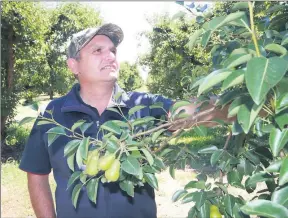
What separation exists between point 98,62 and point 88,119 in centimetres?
34

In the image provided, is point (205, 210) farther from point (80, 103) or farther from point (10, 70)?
point (10, 70)

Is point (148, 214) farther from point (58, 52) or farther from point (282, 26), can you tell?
point (58, 52)

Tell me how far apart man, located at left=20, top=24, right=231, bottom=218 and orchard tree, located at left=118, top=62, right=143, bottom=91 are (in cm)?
2778

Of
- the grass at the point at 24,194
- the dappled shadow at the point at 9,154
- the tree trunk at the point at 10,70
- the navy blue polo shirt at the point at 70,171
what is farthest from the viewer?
the tree trunk at the point at 10,70

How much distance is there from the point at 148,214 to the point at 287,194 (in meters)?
1.29

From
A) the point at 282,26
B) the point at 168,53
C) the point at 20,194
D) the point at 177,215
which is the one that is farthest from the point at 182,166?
the point at 168,53

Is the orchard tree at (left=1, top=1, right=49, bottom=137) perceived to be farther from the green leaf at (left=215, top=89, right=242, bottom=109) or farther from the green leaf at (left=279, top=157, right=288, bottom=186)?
the green leaf at (left=279, top=157, right=288, bottom=186)

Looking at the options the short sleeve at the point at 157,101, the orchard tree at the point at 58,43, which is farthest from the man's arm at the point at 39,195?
the orchard tree at the point at 58,43

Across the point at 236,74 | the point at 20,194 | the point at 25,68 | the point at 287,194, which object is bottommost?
the point at 20,194

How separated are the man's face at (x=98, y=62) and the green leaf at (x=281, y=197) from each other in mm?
1421

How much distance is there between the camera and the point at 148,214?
191 centimetres

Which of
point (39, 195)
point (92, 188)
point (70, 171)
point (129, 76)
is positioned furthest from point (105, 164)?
point (129, 76)

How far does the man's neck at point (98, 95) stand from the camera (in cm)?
209

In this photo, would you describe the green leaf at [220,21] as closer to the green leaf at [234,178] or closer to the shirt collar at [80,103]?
the green leaf at [234,178]
